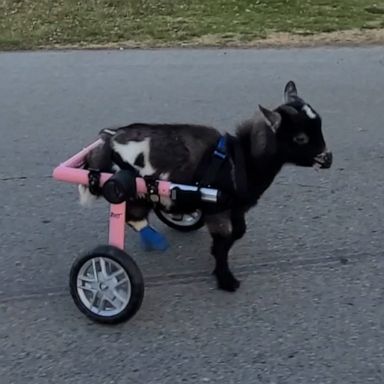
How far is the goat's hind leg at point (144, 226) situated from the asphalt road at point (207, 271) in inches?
2.7

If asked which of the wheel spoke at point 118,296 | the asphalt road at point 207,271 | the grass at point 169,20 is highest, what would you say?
the wheel spoke at point 118,296

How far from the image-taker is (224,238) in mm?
4309

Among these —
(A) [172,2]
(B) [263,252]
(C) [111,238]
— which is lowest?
(A) [172,2]

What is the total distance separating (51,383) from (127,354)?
34 cm

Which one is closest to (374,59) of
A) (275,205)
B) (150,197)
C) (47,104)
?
(47,104)

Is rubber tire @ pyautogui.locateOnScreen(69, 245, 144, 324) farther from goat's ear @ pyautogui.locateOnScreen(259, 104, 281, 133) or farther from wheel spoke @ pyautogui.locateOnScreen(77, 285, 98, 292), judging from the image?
goat's ear @ pyautogui.locateOnScreen(259, 104, 281, 133)

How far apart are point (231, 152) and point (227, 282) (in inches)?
23.1

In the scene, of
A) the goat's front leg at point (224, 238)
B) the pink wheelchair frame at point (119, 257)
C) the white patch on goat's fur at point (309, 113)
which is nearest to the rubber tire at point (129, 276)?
the pink wheelchair frame at point (119, 257)

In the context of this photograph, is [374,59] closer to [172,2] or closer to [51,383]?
[172,2]

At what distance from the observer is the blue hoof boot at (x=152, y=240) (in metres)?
4.73

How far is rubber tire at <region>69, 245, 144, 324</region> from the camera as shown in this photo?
13.2 ft

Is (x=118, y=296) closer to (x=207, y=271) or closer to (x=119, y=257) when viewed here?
(x=119, y=257)

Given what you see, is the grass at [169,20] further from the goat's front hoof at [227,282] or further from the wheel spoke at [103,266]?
the wheel spoke at [103,266]

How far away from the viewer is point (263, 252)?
485 centimetres
